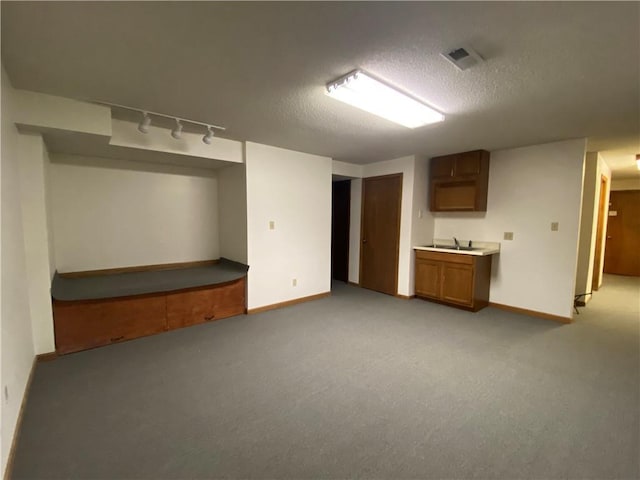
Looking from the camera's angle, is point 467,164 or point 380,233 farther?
point 380,233

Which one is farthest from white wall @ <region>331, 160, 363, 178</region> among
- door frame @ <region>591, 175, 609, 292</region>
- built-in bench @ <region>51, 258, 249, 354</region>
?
door frame @ <region>591, 175, 609, 292</region>

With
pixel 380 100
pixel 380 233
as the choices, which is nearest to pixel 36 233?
pixel 380 100

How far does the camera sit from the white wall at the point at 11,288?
4.91 feet

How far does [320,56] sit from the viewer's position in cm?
170

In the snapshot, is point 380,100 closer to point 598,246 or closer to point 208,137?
point 208,137

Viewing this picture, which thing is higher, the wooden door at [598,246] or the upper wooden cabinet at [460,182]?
the upper wooden cabinet at [460,182]

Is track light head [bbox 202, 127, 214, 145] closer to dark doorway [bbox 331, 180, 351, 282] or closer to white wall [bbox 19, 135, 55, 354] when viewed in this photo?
white wall [bbox 19, 135, 55, 354]

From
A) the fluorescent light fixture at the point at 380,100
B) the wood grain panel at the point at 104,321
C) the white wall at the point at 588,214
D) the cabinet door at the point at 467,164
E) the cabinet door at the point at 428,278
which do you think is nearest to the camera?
the fluorescent light fixture at the point at 380,100

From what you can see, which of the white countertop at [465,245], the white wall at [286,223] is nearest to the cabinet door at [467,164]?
the white countertop at [465,245]

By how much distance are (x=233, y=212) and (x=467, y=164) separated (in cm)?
343

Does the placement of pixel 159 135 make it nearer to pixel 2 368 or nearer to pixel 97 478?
pixel 2 368

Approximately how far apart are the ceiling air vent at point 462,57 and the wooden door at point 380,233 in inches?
111

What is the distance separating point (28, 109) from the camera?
220 centimetres

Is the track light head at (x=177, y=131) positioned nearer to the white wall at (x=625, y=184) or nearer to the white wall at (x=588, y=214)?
the white wall at (x=588, y=214)
